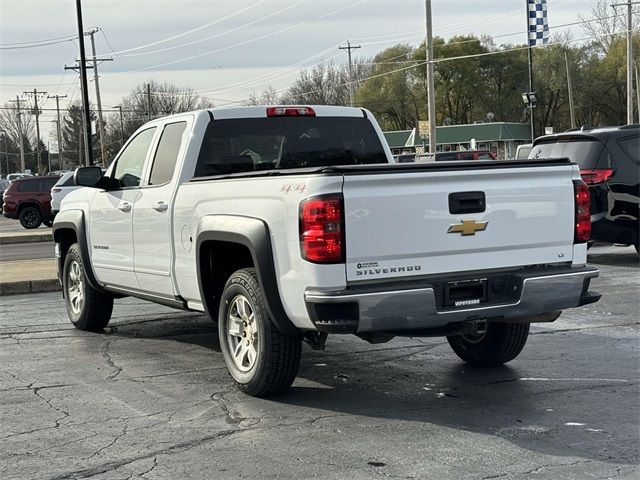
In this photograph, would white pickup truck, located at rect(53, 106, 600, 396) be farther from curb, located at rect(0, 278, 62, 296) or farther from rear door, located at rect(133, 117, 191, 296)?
curb, located at rect(0, 278, 62, 296)

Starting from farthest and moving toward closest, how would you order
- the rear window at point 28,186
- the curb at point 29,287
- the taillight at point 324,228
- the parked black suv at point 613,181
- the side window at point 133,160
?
the rear window at point 28,186, the parked black suv at point 613,181, the curb at point 29,287, the side window at point 133,160, the taillight at point 324,228

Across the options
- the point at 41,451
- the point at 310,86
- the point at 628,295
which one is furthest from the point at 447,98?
the point at 41,451

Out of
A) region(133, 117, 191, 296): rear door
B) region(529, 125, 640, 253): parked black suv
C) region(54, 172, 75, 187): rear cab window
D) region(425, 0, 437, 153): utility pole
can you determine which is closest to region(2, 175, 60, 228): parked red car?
region(54, 172, 75, 187): rear cab window

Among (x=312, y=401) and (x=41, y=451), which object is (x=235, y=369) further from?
(x=41, y=451)

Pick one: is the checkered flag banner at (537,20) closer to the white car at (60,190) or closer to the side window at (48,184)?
the side window at (48,184)

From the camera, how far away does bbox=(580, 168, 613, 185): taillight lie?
40.2 ft

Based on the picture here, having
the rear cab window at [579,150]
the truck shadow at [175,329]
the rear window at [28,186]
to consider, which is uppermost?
the rear cab window at [579,150]

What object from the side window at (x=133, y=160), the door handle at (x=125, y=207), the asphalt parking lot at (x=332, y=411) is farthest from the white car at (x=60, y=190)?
the door handle at (x=125, y=207)

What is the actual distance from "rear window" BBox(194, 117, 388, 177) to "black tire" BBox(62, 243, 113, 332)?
229cm

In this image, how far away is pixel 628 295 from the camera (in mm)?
10172

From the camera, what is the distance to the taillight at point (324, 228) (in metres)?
5.20

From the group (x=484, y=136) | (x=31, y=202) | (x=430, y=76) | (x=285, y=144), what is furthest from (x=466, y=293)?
(x=484, y=136)

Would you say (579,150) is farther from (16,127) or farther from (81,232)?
(16,127)

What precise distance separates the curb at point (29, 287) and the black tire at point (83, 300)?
3126mm
